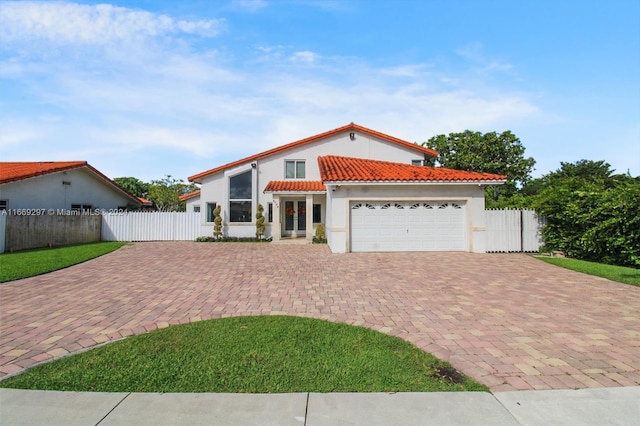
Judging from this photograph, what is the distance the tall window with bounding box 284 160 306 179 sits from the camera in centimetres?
2017

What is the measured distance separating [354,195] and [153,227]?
12.8 metres

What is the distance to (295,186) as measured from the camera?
18453 millimetres

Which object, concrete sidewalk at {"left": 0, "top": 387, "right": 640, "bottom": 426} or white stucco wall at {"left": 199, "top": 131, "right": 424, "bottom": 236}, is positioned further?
white stucco wall at {"left": 199, "top": 131, "right": 424, "bottom": 236}

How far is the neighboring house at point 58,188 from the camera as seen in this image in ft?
54.3

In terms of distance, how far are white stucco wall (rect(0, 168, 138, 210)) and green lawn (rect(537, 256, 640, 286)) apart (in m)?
25.1

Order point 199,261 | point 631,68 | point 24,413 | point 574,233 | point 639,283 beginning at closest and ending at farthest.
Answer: point 24,413, point 639,283, point 631,68, point 199,261, point 574,233

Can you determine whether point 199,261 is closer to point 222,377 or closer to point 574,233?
point 222,377

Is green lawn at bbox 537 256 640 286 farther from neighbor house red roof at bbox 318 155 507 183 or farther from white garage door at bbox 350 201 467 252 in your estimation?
neighbor house red roof at bbox 318 155 507 183

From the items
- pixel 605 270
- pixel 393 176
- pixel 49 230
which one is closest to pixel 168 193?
pixel 49 230

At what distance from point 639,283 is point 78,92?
18126 millimetres

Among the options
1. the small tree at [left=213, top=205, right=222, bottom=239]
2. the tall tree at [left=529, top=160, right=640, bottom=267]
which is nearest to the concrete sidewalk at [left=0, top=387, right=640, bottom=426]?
the tall tree at [left=529, top=160, right=640, bottom=267]

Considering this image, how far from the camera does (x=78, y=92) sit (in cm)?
1130

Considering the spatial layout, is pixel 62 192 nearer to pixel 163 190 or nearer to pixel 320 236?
pixel 163 190

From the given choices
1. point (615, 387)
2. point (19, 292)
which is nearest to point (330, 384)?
point (615, 387)
